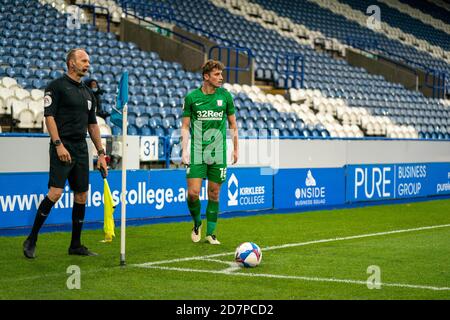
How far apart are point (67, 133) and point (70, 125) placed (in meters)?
0.09

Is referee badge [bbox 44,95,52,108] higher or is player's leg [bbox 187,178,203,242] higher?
referee badge [bbox 44,95,52,108]

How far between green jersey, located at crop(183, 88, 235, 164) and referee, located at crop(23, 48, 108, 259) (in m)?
1.64

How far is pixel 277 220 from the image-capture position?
14.6m

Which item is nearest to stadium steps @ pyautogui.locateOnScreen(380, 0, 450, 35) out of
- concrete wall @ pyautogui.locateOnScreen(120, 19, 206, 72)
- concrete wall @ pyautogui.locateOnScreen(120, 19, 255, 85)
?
concrete wall @ pyautogui.locateOnScreen(120, 19, 255, 85)

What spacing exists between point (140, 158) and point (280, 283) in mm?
7410

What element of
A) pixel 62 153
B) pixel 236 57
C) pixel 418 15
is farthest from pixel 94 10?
pixel 418 15

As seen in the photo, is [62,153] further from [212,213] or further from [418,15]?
[418,15]

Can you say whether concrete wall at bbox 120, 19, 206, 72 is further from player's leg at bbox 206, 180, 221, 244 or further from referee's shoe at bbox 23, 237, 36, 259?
referee's shoe at bbox 23, 237, 36, 259

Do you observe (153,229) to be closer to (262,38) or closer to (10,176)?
(10,176)

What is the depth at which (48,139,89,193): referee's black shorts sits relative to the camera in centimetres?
910

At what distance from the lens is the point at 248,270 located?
8.54 meters

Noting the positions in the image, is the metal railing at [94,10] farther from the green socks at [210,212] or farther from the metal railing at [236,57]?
the green socks at [210,212]

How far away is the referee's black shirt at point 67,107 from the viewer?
29.8ft

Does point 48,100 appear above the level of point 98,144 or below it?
above
